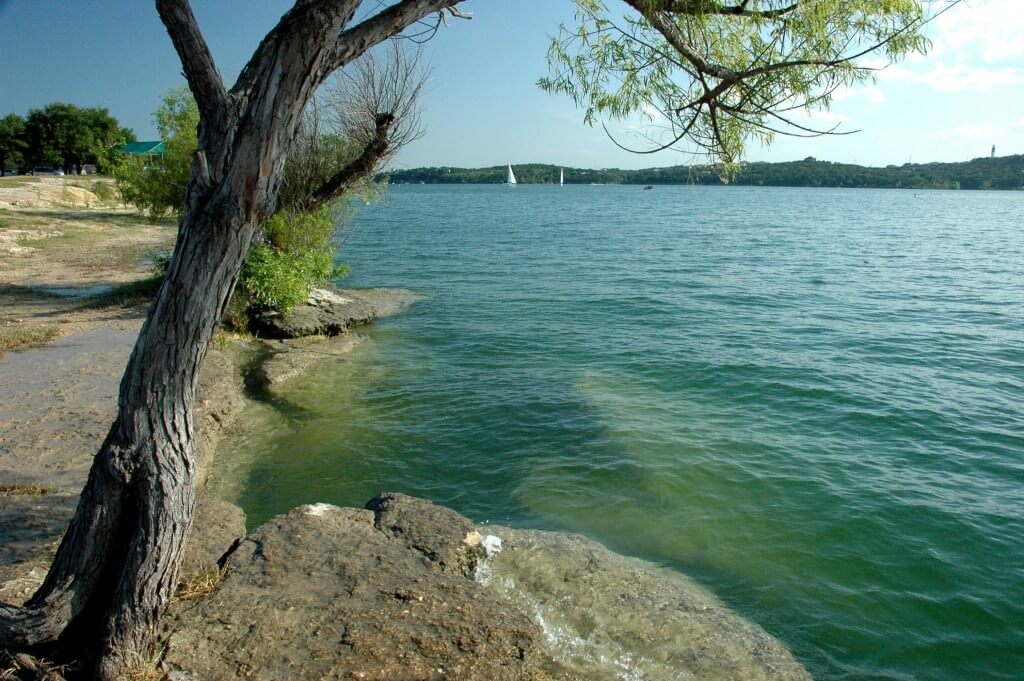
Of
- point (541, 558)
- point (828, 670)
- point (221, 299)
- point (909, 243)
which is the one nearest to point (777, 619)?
point (828, 670)

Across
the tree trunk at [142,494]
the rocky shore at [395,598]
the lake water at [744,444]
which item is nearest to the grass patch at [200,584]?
the rocky shore at [395,598]

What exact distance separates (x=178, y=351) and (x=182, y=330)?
150 mm

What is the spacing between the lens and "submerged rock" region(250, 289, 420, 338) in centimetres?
1831

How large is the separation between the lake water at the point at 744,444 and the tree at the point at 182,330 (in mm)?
4700

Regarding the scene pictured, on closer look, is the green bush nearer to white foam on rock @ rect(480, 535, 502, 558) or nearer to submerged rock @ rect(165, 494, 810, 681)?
white foam on rock @ rect(480, 535, 502, 558)

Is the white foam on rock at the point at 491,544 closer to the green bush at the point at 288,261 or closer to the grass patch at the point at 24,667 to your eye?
the grass patch at the point at 24,667

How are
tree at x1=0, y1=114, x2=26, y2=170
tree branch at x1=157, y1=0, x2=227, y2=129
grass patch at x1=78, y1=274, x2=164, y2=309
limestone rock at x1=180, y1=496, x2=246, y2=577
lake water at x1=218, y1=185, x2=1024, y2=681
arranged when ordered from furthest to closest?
tree at x1=0, y1=114, x2=26, y2=170 < grass patch at x1=78, y1=274, x2=164, y2=309 < lake water at x1=218, y1=185, x2=1024, y2=681 < limestone rock at x1=180, y1=496, x2=246, y2=577 < tree branch at x1=157, y1=0, x2=227, y2=129

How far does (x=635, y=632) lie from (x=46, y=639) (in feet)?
15.3

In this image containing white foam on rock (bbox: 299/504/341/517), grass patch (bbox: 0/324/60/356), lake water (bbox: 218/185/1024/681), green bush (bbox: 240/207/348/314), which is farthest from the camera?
green bush (bbox: 240/207/348/314)

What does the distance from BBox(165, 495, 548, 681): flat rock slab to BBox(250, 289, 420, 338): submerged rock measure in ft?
40.0

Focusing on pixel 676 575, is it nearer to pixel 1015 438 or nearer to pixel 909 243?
pixel 1015 438

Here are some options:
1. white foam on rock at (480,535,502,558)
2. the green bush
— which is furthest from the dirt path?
white foam on rock at (480,535,502,558)

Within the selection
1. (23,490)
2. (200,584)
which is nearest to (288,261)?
(23,490)

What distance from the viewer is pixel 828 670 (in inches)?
269
